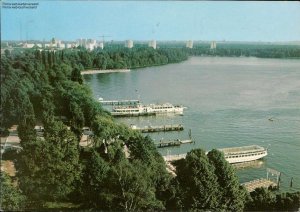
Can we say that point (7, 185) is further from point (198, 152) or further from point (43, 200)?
point (198, 152)

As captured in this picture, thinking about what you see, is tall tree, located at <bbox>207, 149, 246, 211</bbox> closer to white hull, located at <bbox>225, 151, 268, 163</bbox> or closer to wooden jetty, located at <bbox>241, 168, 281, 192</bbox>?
wooden jetty, located at <bbox>241, 168, 281, 192</bbox>

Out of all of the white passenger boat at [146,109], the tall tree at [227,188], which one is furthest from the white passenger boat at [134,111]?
the tall tree at [227,188]

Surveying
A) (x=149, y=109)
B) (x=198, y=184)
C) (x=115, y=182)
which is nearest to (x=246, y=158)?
(x=198, y=184)

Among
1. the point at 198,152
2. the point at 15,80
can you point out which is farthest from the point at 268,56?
the point at 198,152

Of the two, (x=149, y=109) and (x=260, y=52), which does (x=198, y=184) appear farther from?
(x=260, y=52)

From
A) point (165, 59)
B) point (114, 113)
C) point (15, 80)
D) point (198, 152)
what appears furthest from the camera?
point (165, 59)

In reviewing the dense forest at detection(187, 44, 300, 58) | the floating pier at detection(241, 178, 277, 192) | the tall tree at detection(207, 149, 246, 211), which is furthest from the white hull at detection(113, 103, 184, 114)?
the dense forest at detection(187, 44, 300, 58)
